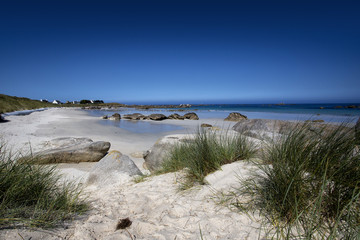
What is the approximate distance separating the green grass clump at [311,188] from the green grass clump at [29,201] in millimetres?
2093

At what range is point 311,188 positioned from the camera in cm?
194

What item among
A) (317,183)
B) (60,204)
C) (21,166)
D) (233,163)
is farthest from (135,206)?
(317,183)

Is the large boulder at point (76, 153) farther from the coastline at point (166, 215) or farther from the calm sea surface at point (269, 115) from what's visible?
the calm sea surface at point (269, 115)

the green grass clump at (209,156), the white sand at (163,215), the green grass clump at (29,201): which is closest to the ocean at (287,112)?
the green grass clump at (209,156)

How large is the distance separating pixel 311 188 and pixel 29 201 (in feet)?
10.2

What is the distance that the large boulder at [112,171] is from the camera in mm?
4242

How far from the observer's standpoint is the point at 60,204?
2166mm

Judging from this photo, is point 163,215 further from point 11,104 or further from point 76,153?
point 11,104

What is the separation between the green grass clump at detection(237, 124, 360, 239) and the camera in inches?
66.5

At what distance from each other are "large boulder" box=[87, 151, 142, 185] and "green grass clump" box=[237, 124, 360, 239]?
297cm

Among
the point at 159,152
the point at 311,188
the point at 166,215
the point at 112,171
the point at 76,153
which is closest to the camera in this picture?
the point at 311,188

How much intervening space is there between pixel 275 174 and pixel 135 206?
77.8 inches

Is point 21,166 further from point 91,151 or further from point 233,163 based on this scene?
point 91,151

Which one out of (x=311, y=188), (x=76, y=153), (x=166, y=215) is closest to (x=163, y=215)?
(x=166, y=215)
